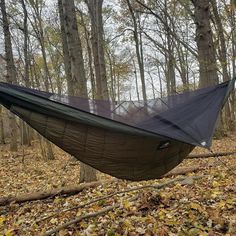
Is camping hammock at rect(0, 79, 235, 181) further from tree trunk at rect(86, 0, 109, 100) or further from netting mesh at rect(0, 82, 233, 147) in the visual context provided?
tree trunk at rect(86, 0, 109, 100)

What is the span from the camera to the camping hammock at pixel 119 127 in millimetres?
2816

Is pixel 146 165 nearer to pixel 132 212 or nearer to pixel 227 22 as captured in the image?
pixel 132 212

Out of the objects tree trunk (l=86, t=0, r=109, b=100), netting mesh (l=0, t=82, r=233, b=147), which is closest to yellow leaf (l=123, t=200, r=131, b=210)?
netting mesh (l=0, t=82, r=233, b=147)

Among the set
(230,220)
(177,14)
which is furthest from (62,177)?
(177,14)

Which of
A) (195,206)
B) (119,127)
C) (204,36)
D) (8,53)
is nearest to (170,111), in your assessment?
(119,127)

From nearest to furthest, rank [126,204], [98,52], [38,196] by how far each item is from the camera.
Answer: [126,204] → [38,196] → [98,52]

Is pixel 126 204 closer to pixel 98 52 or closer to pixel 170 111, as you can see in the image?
pixel 170 111

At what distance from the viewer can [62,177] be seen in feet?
22.6

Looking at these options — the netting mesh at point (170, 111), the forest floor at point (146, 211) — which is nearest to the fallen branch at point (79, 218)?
the forest floor at point (146, 211)

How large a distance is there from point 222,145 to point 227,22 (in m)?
8.02

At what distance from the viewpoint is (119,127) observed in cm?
281

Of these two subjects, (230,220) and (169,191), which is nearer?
(230,220)

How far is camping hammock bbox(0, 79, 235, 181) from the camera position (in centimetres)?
282

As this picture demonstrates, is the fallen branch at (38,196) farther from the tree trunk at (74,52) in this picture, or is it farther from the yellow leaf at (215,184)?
the yellow leaf at (215,184)
